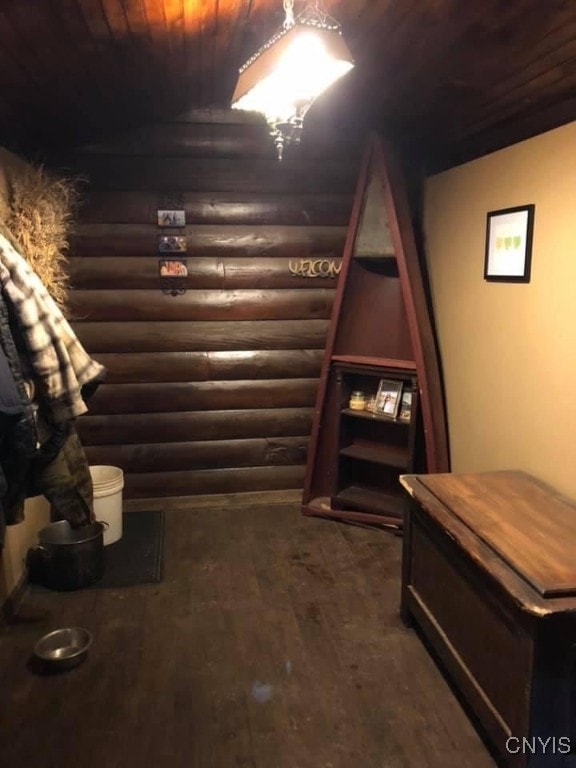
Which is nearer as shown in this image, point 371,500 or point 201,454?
point 371,500

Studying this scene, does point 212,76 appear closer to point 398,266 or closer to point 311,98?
point 311,98

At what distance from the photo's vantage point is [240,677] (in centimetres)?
231

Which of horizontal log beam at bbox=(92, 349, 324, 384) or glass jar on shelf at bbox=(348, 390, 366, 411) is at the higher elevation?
horizontal log beam at bbox=(92, 349, 324, 384)

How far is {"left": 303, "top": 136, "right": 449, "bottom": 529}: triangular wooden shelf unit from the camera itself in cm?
332

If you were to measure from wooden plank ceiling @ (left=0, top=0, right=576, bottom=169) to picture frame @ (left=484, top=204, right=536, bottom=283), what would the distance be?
1.11 ft

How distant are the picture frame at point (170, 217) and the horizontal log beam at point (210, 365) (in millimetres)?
763

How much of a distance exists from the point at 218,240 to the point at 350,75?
1409mm

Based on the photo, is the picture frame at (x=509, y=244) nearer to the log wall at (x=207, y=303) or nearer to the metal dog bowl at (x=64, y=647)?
the log wall at (x=207, y=303)

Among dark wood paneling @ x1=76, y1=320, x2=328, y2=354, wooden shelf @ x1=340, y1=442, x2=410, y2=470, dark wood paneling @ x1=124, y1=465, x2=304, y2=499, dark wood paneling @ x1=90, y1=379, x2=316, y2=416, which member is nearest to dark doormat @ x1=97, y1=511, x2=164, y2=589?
dark wood paneling @ x1=124, y1=465, x2=304, y2=499

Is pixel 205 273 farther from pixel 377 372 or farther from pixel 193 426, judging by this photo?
pixel 377 372

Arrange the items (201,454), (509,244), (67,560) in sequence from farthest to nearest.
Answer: (201,454) < (67,560) < (509,244)

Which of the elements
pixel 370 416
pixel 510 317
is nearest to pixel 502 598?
pixel 510 317

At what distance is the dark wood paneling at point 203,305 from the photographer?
3.68m

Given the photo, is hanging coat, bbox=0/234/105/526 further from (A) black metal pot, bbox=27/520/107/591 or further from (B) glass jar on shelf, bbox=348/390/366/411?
(B) glass jar on shelf, bbox=348/390/366/411
